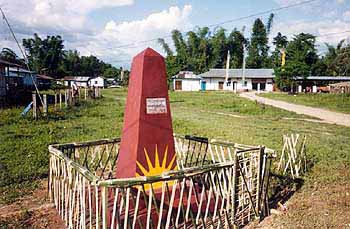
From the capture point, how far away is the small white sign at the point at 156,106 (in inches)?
249

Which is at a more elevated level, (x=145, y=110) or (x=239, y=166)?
(x=145, y=110)

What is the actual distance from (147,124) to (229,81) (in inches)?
2188

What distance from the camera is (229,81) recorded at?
199ft

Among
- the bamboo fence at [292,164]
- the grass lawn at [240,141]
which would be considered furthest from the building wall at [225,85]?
the bamboo fence at [292,164]

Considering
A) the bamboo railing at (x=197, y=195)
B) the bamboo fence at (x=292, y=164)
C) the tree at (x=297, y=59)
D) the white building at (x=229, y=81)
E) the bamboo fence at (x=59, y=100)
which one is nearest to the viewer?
the bamboo railing at (x=197, y=195)

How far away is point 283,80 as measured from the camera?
157 feet

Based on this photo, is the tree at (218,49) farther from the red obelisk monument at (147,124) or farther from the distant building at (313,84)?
the red obelisk monument at (147,124)

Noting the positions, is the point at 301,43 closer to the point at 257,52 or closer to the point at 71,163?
the point at 257,52

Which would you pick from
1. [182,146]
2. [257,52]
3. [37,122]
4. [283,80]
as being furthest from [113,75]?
[182,146]

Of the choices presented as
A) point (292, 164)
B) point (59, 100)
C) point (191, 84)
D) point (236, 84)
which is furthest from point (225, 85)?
point (292, 164)

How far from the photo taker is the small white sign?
633cm

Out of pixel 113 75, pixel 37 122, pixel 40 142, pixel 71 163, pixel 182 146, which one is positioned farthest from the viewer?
pixel 113 75

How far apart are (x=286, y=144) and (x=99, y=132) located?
732cm

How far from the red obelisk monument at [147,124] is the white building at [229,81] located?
51.2m
